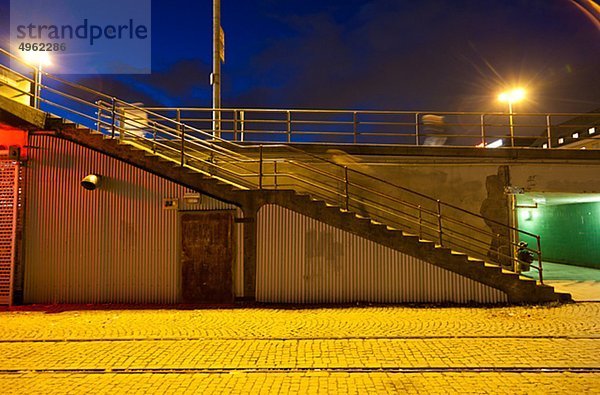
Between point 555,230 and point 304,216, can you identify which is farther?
point 555,230

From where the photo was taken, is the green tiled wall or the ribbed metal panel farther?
the green tiled wall

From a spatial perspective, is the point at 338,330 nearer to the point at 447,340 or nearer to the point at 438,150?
the point at 447,340

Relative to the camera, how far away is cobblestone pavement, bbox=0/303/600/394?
4.96 meters

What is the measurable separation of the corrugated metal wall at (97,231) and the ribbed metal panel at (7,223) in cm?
30

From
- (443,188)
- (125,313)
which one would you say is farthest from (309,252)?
(443,188)

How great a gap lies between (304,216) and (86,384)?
18.3 feet

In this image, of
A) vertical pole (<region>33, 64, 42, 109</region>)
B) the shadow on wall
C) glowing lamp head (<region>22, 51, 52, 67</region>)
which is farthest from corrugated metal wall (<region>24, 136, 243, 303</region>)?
the shadow on wall

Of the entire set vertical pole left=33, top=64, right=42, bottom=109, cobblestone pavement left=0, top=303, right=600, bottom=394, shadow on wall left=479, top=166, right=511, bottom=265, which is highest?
vertical pole left=33, top=64, right=42, bottom=109

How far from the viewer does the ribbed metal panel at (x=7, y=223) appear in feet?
30.3

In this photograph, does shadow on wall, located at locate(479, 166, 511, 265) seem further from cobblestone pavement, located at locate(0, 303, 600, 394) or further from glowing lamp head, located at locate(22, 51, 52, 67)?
glowing lamp head, located at locate(22, 51, 52, 67)

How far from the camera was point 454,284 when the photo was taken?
912 centimetres

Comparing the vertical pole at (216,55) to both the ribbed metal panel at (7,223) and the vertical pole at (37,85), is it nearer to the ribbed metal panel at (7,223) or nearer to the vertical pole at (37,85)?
the vertical pole at (37,85)

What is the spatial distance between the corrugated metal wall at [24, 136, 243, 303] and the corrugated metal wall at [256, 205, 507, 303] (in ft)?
2.64

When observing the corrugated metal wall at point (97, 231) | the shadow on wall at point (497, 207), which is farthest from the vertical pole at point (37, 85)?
the shadow on wall at point (497, 207)
